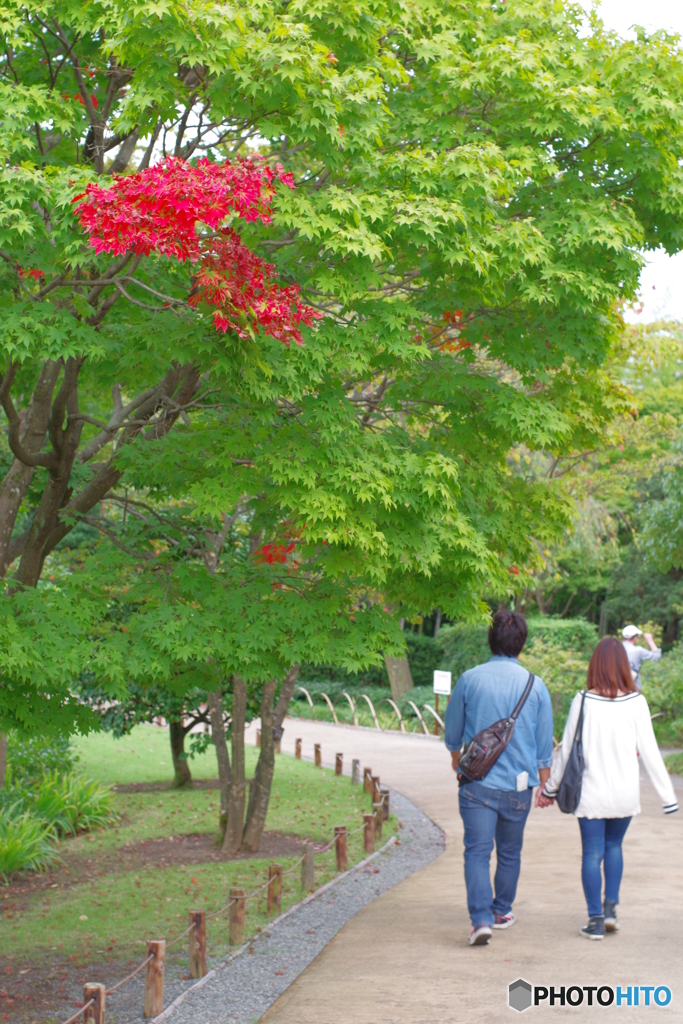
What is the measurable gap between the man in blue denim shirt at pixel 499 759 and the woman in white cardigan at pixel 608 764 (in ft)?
0.51

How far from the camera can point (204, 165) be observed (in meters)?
4.72

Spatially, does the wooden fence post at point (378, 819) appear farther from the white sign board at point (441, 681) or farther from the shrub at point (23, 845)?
the white sign board at point (441, 681)

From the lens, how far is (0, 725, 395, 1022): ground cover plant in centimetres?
720

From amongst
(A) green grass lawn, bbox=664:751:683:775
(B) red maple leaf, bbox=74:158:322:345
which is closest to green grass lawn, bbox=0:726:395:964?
(B) red maple leaf, bbox=74:158:322:345

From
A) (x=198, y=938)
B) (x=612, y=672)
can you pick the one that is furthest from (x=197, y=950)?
(x=612, y=672)

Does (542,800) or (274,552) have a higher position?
(274,552)

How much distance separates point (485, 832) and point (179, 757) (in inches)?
431

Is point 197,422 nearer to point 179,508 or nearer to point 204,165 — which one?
point 179,508

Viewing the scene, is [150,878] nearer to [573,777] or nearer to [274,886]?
[274,886]

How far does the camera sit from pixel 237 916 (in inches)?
265

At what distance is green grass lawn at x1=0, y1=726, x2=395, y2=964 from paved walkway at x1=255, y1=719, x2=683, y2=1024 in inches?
53.3

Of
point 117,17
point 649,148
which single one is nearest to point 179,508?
point 117,17

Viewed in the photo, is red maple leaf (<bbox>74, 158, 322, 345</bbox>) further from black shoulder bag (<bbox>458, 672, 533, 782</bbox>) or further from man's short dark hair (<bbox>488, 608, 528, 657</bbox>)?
black shoulder bag (<bbox>458, 672, 533, 782</bbox>)

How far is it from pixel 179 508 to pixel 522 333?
3.11 meters
